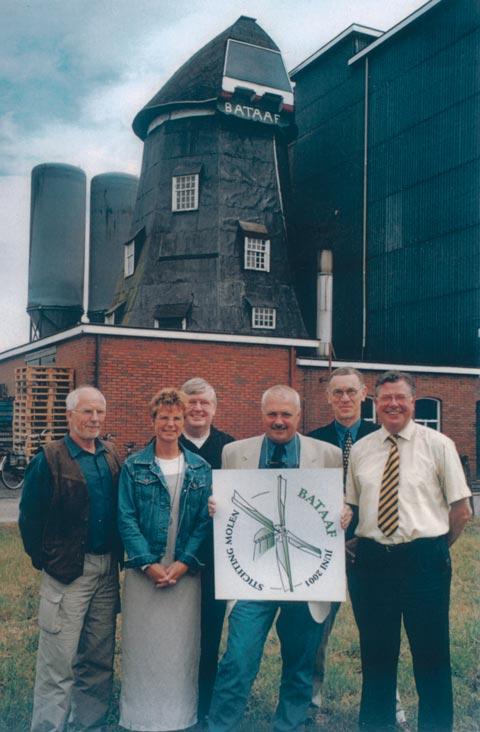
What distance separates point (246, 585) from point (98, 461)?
3.87 ft

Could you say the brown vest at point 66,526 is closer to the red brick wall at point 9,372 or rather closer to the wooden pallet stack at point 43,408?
the wooden pallet stack at point 43,408

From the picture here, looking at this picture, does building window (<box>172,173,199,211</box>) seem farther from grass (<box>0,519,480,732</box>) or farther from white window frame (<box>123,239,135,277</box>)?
grass (<box>0,519,480,732</box>)

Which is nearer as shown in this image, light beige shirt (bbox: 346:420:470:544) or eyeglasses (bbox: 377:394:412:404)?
light beige shirt (bbox: 346:420:470:544)

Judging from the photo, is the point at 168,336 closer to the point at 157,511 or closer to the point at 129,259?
the point at 129,259

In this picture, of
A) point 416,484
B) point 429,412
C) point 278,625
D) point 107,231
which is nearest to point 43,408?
point 107,231

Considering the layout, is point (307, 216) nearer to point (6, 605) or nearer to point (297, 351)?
point (297, 351)

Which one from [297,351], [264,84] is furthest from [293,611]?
[264,84]

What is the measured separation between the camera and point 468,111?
75.7 feet

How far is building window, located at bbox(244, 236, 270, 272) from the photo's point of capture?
25.8 m

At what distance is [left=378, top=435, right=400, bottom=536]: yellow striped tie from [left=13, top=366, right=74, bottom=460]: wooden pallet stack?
1690 cm

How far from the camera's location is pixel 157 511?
4238mm

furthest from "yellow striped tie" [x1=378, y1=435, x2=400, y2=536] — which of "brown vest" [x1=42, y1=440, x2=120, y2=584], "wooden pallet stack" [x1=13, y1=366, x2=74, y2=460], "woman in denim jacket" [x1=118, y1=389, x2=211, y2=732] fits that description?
"wooden pallet stack" [x1=13, y1=366, x2=74, y2=460]

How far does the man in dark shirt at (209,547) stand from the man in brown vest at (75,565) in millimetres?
564

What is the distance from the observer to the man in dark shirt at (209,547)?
443 centimetres
